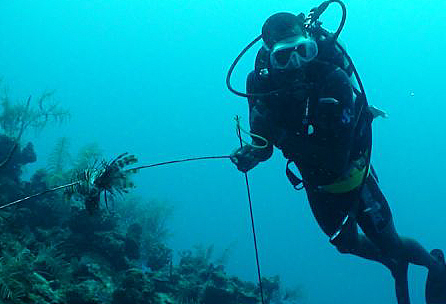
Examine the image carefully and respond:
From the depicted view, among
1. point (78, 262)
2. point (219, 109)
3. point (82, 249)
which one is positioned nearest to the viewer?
point (78, 262)

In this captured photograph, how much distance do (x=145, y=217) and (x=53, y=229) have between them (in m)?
5.84

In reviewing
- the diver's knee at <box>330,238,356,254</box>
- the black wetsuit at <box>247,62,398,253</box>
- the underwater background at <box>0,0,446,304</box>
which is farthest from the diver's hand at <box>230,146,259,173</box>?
the underwater background at <box>0,0,446,304</box>

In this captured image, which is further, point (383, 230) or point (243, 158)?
point (383, 230)

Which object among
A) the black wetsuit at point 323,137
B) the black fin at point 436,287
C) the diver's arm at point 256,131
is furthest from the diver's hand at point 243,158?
the black fin at point 436,287

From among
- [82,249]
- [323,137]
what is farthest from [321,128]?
[82,249]

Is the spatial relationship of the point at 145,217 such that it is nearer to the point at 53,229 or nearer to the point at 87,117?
the point at 53,229

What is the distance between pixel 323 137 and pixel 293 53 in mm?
1026

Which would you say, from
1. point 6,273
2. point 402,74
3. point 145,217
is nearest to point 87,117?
point 402,74

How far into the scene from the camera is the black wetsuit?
13.9 feet

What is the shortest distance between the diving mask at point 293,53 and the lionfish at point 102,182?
1865mm

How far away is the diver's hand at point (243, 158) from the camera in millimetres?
4090

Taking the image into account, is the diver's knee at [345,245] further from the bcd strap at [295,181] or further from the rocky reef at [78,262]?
the rocky reef at [78,262]

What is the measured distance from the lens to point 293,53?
158 inches

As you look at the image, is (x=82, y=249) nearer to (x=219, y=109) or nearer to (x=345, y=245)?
(x=345, y=245)
